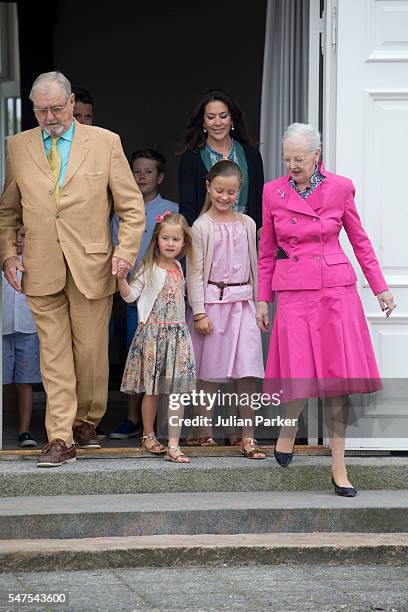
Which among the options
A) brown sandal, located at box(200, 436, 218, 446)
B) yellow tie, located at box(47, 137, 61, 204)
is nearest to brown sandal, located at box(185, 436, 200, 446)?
brown sandal, located at box(200, 436, 218, 446)

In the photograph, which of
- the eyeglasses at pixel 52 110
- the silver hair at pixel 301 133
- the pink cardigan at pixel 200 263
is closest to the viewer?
the silver hair at pixel 301 133

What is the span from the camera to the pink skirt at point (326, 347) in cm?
607

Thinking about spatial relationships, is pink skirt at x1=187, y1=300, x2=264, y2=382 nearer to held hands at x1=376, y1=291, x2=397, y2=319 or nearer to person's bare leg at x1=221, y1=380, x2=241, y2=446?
person's bare leg at x1=221, y1=380, x2=241, y2=446

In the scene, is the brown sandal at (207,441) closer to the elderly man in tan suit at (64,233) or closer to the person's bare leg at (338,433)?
the elderly man in tan suit at (64,233)

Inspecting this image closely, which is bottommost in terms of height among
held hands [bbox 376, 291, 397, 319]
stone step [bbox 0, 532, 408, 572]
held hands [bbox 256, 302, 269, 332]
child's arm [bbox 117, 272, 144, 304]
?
stone step [bbox 0, 532, 408, 572]

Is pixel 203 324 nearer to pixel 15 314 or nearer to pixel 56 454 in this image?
pixel 56 454

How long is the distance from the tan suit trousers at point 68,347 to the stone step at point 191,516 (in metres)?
0.50

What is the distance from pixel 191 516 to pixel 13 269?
1493 millimetres

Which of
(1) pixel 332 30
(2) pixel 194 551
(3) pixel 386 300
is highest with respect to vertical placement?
(1) pixel 332 30

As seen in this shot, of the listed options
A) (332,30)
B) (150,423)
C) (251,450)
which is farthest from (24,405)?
(332,30)

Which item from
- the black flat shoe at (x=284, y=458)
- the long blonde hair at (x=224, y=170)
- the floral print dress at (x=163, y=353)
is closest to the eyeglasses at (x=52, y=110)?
the long blonde hair at (x=224, y=170)

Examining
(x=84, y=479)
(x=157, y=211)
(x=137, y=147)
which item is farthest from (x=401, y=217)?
(x=137, y=147)

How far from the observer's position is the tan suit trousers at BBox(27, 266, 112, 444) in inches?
253

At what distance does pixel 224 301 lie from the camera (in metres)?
6.66
